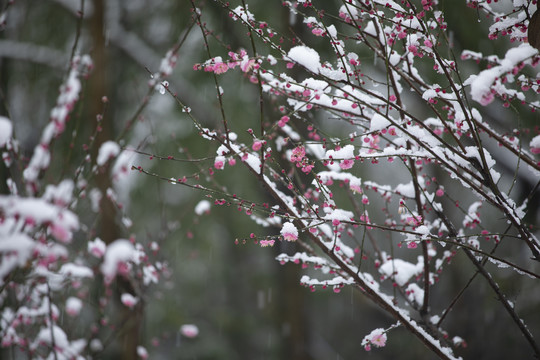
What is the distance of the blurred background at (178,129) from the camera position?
383 cm

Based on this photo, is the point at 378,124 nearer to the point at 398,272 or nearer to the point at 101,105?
the point at 398,272

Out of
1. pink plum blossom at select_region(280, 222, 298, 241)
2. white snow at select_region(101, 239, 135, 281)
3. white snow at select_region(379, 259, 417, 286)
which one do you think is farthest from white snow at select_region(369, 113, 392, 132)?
white snow at select_region(101, 239, 135, 281)

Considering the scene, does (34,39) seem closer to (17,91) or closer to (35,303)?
(17,91)

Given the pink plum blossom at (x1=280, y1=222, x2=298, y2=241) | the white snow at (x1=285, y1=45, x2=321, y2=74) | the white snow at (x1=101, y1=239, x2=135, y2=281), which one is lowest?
the pink plum blossom at (x1=280, y1=222, x2=298, y2=241)

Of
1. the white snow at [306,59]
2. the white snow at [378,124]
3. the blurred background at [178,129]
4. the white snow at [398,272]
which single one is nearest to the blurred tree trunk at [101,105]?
the blurred background at [178,129]

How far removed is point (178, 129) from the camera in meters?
6.47

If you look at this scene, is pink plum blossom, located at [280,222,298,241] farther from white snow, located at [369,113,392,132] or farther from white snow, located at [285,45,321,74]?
white snow, located at [285,45,321,74]

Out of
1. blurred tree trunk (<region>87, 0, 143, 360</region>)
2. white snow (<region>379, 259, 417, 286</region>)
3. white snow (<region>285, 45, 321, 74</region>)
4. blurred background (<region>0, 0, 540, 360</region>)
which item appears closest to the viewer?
white snow (<region>285, 45, 321, 74</region>)

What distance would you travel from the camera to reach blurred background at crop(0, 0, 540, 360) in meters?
3.83

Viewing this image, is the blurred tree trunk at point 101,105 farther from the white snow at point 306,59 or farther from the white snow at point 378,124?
the white snow at point 378,124

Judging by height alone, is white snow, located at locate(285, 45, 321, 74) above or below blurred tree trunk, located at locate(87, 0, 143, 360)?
above

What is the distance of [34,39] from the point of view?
5.46 m

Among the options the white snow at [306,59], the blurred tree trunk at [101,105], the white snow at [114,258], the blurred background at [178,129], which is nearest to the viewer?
the white snow at [114,258]

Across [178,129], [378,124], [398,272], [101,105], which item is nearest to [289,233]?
[378,124]
